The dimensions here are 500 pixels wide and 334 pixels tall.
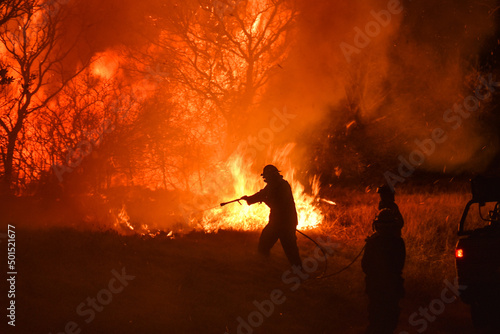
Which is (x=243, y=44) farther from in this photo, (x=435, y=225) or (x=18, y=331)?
(x=18, y=331)

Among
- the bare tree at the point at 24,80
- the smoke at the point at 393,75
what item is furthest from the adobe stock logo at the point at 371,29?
the bare tree at the point at 24,80

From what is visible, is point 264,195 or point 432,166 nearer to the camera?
point 264,195

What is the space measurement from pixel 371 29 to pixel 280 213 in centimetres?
1216

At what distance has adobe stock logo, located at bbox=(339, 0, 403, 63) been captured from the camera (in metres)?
18.5

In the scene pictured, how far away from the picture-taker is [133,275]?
7379 millimetres

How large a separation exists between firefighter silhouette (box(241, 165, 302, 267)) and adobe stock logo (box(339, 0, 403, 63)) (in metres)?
11.0

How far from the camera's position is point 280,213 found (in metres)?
8.68

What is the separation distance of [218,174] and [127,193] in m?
3.29

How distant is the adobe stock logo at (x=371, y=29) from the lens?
60.7 feet

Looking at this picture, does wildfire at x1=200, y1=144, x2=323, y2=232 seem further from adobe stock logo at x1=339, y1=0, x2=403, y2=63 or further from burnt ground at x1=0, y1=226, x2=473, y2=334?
adobe stock logo at x1=339, y1=0, x2=403, y2=63

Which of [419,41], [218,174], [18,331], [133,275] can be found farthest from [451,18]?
[18,331]

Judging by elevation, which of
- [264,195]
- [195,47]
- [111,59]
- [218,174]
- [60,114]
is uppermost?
[111,59]

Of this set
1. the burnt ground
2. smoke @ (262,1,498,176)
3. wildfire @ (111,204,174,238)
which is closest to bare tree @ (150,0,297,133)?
smoke @ (262,1,498,176)

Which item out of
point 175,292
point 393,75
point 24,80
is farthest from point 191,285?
point 393,75
